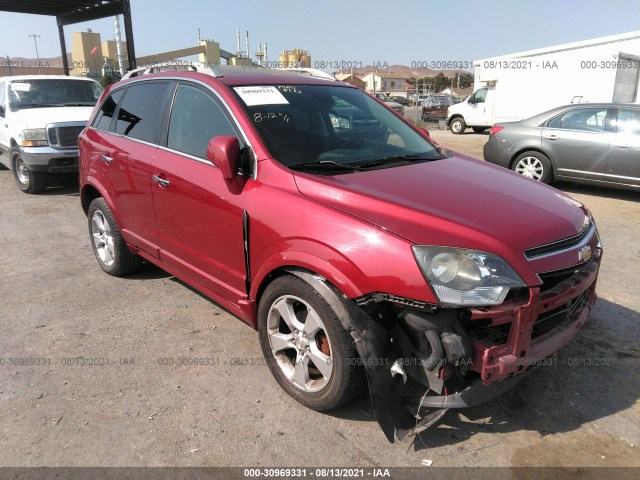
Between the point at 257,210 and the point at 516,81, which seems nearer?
the point at 257,210

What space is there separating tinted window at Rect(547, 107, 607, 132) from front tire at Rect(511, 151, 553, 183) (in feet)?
1.83

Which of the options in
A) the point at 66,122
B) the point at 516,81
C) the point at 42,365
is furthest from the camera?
the point at 516,81

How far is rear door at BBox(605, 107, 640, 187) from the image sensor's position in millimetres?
7309

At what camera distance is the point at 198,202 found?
3.16 meters

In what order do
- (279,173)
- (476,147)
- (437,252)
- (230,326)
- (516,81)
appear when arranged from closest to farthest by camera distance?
(437,252)
(279,173)
(230,326)
(476,147)
(516,81)

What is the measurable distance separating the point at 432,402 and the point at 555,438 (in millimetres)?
780

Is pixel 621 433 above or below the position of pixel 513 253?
below

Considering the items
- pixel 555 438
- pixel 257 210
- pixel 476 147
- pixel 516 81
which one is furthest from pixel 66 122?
pixel 516 81

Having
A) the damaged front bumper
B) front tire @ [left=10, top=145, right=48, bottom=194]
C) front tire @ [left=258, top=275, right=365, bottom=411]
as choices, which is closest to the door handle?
front tire @ [left=258, top=275, right=365, bottom=411]

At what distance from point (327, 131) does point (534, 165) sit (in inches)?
249

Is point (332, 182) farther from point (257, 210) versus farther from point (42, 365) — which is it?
point (42, 365)

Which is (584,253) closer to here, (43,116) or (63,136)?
(63,136)

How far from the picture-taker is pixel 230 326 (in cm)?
373

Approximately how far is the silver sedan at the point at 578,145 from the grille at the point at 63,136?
24.3 ft
